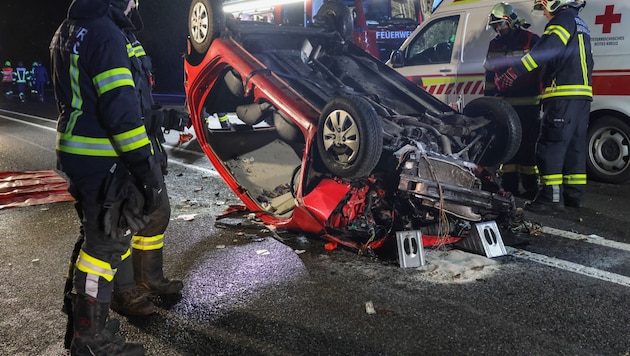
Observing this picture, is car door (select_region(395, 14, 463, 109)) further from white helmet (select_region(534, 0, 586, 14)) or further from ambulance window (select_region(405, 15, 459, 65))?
white helmet (select_region(534, 0, 586, 14))

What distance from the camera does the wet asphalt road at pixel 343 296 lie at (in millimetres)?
2557

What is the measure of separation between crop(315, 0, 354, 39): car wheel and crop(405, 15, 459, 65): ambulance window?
1.47 m

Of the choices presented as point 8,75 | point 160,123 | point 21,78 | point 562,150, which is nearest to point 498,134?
point 562,150

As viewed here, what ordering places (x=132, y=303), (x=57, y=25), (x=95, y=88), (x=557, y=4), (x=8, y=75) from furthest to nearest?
1. (x=57, y=25)
2. (x=8, y=75)
3. (x=557, y=4)
4. (x=132, y=303)
5. (x=95, y=88)

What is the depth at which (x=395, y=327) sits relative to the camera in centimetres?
270

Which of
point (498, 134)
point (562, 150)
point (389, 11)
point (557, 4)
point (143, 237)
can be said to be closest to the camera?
point (143, 237)

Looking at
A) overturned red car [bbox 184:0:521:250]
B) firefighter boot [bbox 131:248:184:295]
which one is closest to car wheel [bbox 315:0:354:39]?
overturned red car [bbox 184:0:521:250]

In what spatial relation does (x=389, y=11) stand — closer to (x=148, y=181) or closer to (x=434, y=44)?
(x=434, y=44)

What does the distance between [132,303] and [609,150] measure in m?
5.13

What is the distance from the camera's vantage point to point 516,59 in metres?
5.14

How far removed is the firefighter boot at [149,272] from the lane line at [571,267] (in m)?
2.40

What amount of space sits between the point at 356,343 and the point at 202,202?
3.16 metres

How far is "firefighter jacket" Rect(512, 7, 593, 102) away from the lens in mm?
4723

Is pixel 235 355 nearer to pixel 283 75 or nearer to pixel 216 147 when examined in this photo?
pixel 283 75
